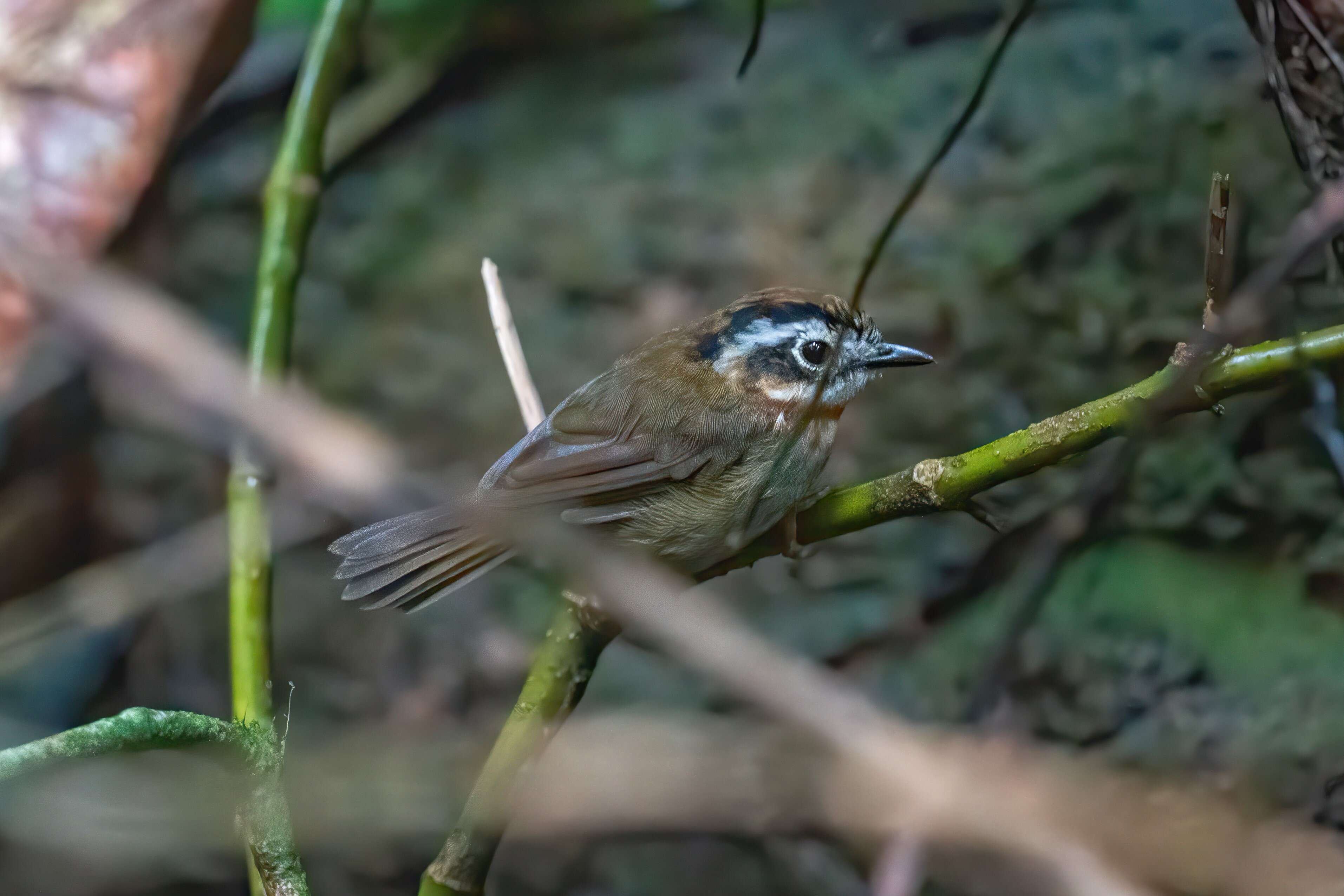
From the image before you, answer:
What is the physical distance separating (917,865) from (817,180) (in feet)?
4.35

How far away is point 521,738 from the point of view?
117 cm

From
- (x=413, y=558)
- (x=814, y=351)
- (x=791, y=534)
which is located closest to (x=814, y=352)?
(x=814, y=351)

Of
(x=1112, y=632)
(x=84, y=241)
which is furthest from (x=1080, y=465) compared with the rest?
(x=84, y=241)

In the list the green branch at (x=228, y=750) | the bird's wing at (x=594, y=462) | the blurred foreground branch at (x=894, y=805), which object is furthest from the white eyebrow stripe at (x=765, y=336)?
the green branch at (x=228, y=750)

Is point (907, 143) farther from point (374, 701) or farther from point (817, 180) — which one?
point (374, 701)

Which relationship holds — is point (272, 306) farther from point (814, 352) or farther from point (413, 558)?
point (814, 352)

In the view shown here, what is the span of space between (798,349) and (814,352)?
0.8 inches

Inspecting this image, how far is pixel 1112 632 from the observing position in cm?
172

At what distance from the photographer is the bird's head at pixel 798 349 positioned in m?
1.33

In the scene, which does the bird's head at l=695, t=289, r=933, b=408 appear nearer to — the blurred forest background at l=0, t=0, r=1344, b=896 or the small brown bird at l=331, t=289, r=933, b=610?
the small brown bird at l=331, t=289, r=933, b=610

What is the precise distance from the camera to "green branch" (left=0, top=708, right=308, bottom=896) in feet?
2.46

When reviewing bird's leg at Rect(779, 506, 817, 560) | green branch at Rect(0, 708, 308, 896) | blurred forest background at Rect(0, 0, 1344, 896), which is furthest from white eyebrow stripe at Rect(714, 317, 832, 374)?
green branch at Rect(0, 708, 308, 896)

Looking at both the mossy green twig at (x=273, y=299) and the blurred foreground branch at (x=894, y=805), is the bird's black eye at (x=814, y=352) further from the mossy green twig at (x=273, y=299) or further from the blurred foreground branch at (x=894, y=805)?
the mossy green twig at (x=273, y=299)

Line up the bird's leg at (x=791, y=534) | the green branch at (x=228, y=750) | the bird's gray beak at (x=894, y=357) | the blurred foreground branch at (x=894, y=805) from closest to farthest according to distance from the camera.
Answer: the green branch at (x=228, y=750) → the bird's leg at (x=791, y=534) → the bird's gray beak at (x=894, y=357) → the blurred foreground branch at (x=894, y=805)
